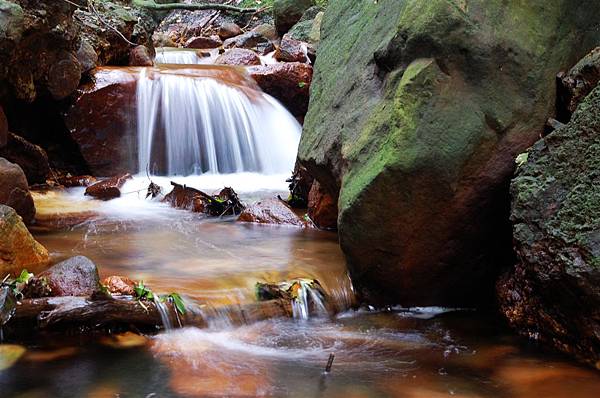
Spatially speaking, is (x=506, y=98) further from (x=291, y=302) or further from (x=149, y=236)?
(x=149, y=236)

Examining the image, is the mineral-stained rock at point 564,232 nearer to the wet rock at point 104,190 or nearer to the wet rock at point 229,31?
the wet rock at point 104,190

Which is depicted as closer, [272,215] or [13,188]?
[13,188]

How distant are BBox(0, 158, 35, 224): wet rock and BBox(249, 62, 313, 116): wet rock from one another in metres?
6.13

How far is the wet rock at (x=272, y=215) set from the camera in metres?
6.61

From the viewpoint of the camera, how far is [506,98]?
12.3 ft

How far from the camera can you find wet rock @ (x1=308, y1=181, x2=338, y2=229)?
20.7ft

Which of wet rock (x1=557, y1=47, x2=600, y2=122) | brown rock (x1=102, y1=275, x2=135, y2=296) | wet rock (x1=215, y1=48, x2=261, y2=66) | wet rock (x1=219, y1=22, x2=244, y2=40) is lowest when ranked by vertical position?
brown rock (x1=102, y1=275, x2=135, y2=296)

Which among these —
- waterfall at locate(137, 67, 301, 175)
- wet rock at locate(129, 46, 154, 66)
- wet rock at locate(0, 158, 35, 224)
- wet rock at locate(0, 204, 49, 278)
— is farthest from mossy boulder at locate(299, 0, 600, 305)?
wet rock at locate(129, 46, 154, 66)

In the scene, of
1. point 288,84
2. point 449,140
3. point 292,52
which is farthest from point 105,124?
point 449,140

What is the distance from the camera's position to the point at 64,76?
8.57 metres

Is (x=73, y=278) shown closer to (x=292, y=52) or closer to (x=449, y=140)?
(x=449, y=140)

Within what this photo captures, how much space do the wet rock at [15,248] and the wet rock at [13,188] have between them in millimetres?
1142

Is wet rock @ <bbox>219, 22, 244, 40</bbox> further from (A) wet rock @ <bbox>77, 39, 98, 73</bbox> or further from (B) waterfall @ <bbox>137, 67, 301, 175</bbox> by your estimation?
(A) wet rock @ <bbox>77, 39, 98, 73</bbox>

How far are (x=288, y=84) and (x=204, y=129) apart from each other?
86.4 inches
